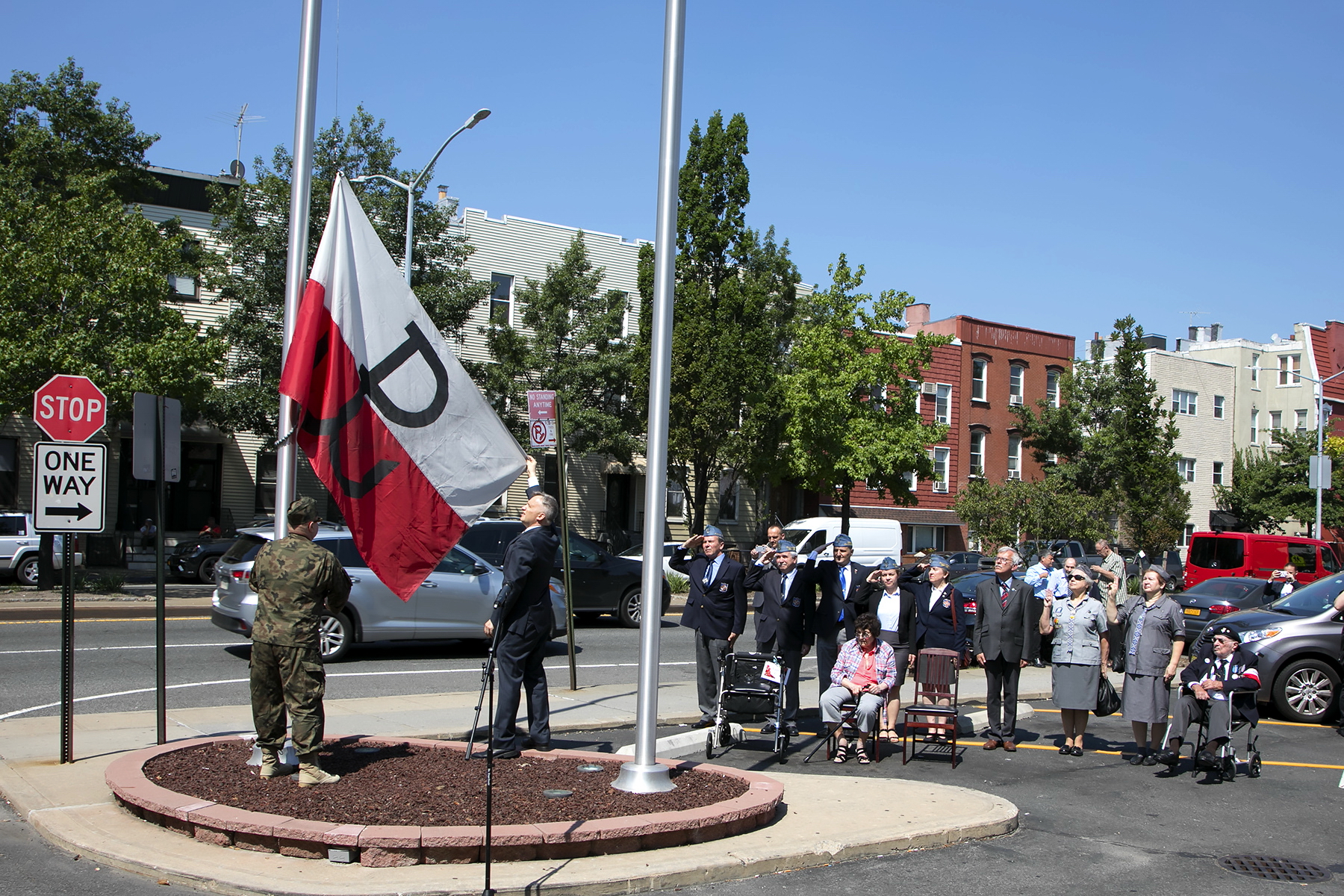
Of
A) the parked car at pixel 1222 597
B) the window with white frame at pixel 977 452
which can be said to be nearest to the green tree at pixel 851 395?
the window with white frame at pixel 977 452

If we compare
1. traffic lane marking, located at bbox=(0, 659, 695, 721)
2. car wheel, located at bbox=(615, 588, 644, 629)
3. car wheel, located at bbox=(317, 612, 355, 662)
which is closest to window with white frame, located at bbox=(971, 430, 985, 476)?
car wheel, located at bbox=(615, 588, 644, 629)

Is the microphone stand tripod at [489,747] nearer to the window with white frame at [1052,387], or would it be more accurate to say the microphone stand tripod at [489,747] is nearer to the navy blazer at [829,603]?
the navy blazer at [829,603]

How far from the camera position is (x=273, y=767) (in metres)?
6.96

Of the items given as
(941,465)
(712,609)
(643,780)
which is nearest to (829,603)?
(712,609)

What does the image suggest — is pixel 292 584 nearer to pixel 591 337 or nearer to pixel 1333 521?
pixel 591 337

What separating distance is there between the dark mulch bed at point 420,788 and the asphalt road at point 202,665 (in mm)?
4201

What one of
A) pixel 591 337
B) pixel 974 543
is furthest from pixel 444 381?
pixel 974 543

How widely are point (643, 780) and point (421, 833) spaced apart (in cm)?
166

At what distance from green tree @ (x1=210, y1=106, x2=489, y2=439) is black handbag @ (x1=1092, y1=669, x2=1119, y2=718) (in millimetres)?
22026

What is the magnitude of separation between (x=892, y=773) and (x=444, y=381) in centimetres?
524

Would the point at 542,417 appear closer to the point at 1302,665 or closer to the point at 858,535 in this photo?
the point at 1302,665

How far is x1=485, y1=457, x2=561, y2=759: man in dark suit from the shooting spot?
7984 millimetres

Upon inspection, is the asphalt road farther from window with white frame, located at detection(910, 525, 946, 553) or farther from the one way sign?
window with white frame, located at detection(910, 525, 946, 553)

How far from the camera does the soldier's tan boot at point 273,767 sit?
22.8ft
